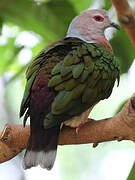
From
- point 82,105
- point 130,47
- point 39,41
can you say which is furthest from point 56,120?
point 39,41

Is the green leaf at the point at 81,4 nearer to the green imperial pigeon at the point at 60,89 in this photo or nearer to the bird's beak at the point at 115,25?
the bird's beak at the point at 115,25

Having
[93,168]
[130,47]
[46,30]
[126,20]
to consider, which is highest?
[126,20]

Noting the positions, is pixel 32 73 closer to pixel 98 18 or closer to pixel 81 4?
pixel 81 4

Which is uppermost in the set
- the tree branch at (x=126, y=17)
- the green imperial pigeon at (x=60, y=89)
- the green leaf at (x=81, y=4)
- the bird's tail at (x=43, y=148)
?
the tree branch at (x=126, y=17)

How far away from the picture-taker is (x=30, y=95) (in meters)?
3.11

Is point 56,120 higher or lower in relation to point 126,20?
lower

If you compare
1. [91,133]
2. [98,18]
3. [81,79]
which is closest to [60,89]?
[81,79]

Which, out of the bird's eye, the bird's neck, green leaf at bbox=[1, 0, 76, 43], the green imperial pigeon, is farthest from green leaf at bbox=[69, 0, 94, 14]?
the green imperial pigeon

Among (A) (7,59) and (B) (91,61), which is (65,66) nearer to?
(B) (91,61)

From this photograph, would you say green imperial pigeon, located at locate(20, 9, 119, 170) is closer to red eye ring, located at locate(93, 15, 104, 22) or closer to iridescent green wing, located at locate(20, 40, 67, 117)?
iridescent green wing, located at locate(20, 40, 67, 117)

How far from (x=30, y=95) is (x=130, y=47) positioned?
120cm

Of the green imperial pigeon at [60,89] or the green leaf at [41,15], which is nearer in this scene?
the green imperial pigeon at [60,89]

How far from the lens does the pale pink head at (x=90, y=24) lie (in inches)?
169

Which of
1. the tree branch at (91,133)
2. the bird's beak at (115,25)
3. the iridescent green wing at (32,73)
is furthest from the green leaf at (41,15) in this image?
the tree branch at (91,133)
